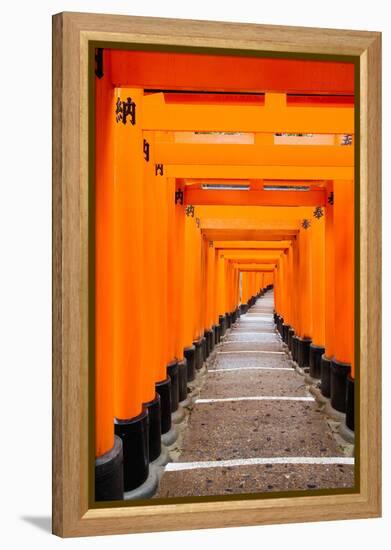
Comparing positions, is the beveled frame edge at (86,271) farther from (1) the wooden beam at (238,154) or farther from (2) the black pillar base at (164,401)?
(2) the black pillar base at (164,401)

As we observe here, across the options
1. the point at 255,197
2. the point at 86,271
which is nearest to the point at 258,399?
the point at 255,197

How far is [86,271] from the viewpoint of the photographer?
2.76 m

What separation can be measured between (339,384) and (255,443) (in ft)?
5.82

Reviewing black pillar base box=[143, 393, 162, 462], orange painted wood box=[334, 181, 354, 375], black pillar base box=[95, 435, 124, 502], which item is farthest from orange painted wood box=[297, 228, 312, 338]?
black pillar base box=[95, 435, 124, 502]

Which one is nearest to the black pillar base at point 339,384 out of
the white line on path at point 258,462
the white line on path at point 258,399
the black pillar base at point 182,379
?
the white line on path at point 258,399

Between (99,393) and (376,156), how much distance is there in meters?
2.18

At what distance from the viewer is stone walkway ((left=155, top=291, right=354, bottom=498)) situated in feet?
16.4

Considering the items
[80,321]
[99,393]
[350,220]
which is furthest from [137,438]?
[350,220]

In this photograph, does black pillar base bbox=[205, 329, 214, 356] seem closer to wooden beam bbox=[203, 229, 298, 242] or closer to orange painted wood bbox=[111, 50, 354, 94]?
wooden beam bbox=[203, 229, 298, 242]

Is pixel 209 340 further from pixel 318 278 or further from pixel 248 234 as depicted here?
pixel 318 278

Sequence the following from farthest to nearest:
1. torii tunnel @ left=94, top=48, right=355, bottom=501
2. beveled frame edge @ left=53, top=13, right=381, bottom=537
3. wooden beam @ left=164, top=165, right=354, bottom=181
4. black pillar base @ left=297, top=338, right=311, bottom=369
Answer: black pillar base @ left=297, top=338, right=311, bottom=369
wooden beam @ left=164, top=165, right=354, bottom=181
torii tunnel @ left=94, top=48, right=355, bottom=501
beveled frame edge @ left=53, top=13, right=381, bottom=537

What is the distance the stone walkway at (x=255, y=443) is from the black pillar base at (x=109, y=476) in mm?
1480

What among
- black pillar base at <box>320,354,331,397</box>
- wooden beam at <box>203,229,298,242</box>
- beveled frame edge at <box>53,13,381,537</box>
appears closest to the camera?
beveled frame edge at <box>53,13,381,537</box>

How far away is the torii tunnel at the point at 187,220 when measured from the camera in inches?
139
